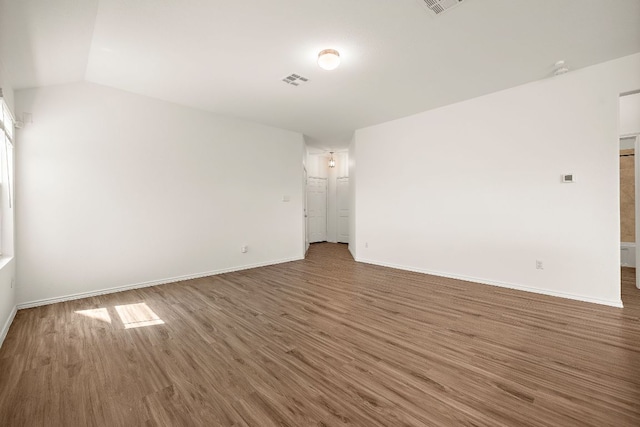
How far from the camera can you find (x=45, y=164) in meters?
3.35

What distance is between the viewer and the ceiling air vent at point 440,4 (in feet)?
7.24

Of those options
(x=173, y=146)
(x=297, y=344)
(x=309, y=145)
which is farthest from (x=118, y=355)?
(x=309, y=145)

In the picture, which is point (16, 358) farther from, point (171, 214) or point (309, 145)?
point (309, 145)

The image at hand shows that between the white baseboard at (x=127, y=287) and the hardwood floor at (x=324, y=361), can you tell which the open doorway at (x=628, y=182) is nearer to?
the hardwood floor at (x=324, y=361)

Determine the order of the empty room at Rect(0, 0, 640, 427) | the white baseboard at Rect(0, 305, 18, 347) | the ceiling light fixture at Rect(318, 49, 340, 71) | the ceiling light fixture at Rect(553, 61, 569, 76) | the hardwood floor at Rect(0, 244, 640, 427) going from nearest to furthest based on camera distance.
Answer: the hardwood floor at Rect(0, 244, 640, 427), the empty room at Rect(0, 0, 640, 427), the white baseboard at Rect(0, 305, 18, 347), the ceiling light fixture at Rect(318, 49, 340, 71), the ceiling light fixture at Rect(553, 61, 569, 76)

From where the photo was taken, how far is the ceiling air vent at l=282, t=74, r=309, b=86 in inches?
138

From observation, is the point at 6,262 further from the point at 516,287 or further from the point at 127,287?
the point at 516,287

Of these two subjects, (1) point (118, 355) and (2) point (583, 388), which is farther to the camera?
(1) point (118, 355)

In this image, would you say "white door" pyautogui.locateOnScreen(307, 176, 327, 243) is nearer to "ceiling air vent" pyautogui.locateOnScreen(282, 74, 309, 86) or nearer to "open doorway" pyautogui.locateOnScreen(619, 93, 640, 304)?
"ceiling air vent" pyautogui.locateOnScreen(282, 74, 309, 86)

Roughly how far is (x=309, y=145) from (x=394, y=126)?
2.90m

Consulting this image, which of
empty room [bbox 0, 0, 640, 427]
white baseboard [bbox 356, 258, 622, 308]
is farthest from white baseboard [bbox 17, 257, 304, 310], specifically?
white baseboard [bbox 356, 258, 622, 308]

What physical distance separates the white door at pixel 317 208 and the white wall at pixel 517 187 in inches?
143

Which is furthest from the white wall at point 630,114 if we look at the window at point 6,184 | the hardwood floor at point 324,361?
the window at point 6,184

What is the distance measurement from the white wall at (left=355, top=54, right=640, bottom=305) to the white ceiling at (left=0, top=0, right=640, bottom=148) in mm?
395
